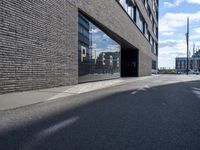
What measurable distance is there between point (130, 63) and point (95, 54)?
18109 millimetres

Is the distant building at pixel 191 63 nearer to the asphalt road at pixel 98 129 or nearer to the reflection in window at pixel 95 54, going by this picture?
the reflection in window at pixel 95 54

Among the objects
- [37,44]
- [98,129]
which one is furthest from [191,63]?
[98,129]

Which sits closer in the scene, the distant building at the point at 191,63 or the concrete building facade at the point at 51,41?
the concrete building facade at the point at 51,41

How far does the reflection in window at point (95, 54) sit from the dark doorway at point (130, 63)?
891 centimetres

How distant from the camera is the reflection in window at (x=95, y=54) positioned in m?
19.4

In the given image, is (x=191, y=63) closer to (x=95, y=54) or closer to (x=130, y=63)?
(x=130, y=63)

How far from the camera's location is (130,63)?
40.8 m

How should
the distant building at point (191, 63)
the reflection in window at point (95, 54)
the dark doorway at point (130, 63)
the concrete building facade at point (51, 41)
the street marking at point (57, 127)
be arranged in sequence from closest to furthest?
the street marking at point (57, 127) < the concrete building facade at point (51, 41) < the reflection in window at point (95, 54) < the dark doorway at point (130, 63) < the distant building at point (191, 63)

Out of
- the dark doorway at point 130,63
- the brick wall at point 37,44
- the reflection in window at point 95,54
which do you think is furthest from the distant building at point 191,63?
the brick wall at point 37,44

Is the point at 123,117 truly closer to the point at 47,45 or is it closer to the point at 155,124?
the point at 155,124

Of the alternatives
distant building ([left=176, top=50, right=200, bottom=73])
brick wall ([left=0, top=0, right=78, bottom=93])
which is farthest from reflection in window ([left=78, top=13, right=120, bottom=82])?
distant building ([left=176, top=50, right=200, bottom=73])

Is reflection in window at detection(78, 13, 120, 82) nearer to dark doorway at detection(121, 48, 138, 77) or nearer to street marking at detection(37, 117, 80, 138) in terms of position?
dark doorway at detection(121, 48, 138, 77)

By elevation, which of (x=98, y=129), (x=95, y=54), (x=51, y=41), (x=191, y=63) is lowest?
(x=98, y=129)

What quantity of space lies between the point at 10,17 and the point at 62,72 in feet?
16.8
